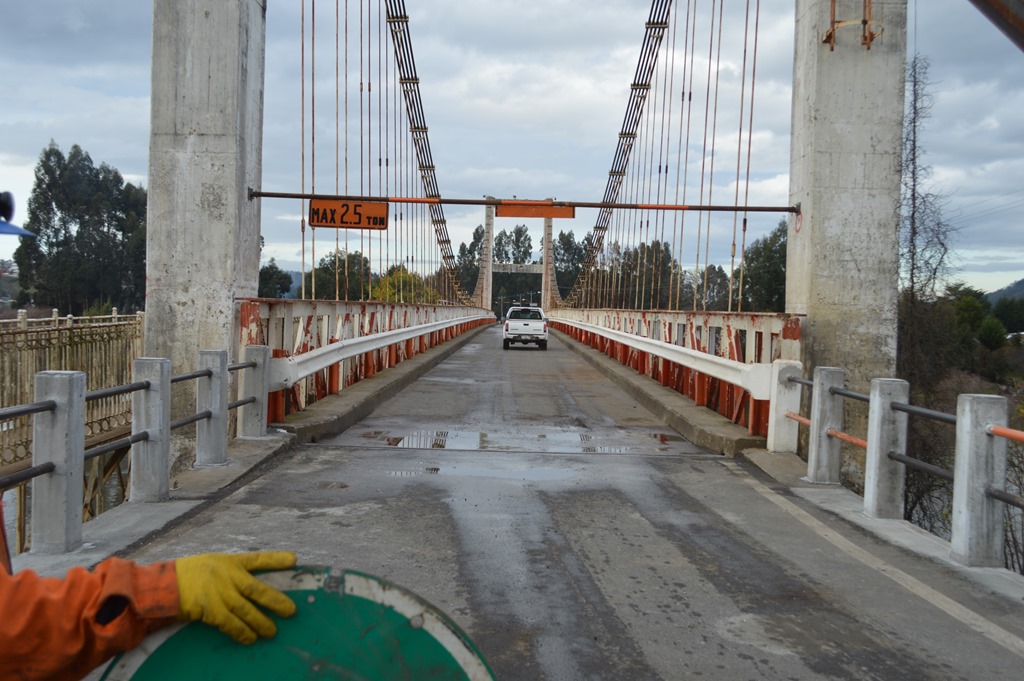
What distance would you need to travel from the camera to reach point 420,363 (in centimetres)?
1781

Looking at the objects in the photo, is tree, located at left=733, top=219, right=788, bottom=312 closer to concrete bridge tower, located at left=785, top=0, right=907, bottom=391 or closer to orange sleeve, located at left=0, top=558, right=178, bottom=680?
concrete bridge tower, located at left=785, top=0, right=907, bottom=391

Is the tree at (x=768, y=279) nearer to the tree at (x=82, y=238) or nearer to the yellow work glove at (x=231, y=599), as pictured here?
the tree at (x=82, y=238)

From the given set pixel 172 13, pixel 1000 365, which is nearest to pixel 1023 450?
pixel 172 13

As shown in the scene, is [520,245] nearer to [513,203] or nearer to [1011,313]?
[1011,313]

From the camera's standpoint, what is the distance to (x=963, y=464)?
475cm

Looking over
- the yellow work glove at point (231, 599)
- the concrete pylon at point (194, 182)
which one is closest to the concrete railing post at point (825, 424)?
the concrete pylon at point (194, 182)

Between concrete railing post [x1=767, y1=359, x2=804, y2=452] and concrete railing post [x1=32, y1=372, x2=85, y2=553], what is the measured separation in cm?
526

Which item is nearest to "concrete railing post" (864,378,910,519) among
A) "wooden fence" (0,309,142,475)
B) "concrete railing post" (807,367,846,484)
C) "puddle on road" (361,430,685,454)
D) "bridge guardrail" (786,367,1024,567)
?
"bridge guardrail" (786,367,1024,567)

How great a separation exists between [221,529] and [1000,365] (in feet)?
136

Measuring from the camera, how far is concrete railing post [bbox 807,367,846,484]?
658 cm

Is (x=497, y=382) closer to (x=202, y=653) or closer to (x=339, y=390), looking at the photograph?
(x=339, y=390)

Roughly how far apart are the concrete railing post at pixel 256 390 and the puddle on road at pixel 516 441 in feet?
4.06

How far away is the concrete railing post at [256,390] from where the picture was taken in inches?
301

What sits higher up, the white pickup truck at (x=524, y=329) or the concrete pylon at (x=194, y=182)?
the concrete pylon at (x=194, y=182)
